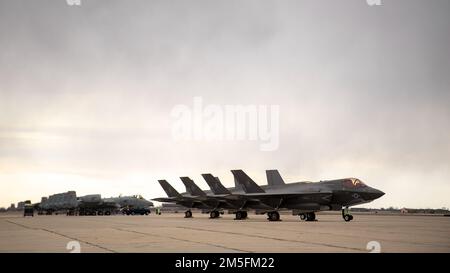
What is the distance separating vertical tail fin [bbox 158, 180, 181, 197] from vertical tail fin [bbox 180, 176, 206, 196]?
150cm

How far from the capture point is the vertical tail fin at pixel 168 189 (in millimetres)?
52056

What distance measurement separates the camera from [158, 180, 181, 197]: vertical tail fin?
5206 cm

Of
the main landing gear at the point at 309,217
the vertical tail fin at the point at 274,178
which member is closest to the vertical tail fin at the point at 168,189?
the vertical tail fin at the point at 274,178

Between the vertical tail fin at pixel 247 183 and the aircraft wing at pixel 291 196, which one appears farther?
the vertical tail fin at pixel 247 183

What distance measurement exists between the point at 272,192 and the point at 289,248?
24.3 metres

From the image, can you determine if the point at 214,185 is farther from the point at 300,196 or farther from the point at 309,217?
the point at 309,217

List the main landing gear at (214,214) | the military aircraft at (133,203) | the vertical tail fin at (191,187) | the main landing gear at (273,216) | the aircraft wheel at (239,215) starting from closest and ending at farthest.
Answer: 1. the main landing gear at (273,216)
2. the aircraft wheel at (239,215)
3. the main landing gear at (214,214)
4. the vertical tail fin at (191,187)
5. the military aircraft at (133,203)

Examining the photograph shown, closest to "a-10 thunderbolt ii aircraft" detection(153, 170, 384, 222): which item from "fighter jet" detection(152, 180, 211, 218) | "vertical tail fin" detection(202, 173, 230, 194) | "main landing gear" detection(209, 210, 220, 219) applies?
"vertical tail fin" detection(202, 173, 230, 194)

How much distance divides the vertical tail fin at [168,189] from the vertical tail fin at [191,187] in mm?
1502

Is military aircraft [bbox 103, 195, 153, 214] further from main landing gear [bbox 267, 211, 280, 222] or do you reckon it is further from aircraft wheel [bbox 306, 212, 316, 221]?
aircraft wheel [bbox 306, 212, 316, 221]

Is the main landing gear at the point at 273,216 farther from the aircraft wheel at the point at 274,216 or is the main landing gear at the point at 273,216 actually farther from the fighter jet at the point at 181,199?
the fighter jet at the point at 181,199

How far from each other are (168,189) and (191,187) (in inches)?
173

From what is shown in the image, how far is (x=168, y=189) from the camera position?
174ft
